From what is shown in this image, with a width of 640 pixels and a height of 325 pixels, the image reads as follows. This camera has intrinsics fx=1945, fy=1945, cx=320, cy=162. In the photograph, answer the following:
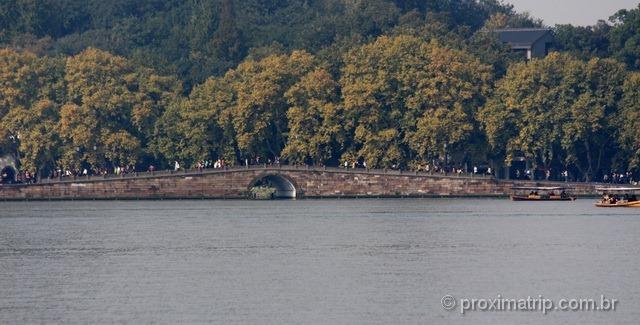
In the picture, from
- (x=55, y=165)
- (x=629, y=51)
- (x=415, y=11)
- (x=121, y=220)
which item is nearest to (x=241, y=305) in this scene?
(x=121, y=220)

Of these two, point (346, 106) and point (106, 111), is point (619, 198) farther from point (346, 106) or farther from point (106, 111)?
point (106, 111)

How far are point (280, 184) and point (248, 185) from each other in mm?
4633

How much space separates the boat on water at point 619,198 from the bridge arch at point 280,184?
23.0 meters

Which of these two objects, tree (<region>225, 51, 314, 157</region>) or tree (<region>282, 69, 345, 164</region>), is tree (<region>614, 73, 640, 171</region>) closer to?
tree (<region>282, 69, 345, 164</region>)

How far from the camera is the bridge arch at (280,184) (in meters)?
133

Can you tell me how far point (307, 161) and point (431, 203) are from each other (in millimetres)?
19385

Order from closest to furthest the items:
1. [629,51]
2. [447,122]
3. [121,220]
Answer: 1. [121,220]
2. [447,122]
3. [629,51]

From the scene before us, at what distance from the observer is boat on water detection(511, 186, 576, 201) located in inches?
4779

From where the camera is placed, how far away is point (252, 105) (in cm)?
13375

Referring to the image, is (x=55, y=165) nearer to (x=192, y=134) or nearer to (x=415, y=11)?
(x=192, y=134)

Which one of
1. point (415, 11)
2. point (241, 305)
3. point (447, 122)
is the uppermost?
point (415, 11)

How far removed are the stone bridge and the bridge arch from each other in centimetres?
7

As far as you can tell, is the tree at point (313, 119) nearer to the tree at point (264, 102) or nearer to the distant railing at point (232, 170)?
the tree at point (264, 102)

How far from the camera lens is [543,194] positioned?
124000 millimetres
